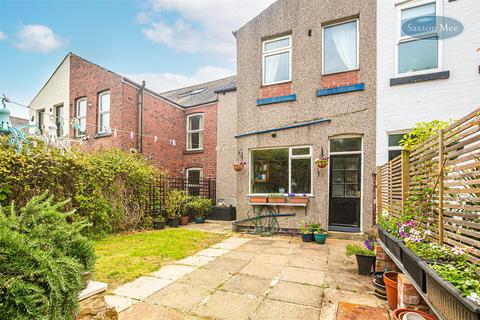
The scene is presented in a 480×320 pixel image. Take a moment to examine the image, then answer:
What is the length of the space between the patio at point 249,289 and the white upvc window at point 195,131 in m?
7.96

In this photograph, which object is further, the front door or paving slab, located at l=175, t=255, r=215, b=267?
the front door

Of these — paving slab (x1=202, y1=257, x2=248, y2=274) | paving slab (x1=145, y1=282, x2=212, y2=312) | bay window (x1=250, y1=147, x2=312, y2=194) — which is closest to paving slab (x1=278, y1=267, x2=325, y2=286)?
paving slab (x1=202, y1=257, x2=248, y2=274)

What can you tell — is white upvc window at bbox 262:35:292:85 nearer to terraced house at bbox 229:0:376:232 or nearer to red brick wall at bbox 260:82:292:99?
terraced house at bbox 229:0:376:232

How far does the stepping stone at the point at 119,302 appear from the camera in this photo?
2.86 metres

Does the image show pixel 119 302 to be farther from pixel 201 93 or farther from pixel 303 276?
pixel 201 93

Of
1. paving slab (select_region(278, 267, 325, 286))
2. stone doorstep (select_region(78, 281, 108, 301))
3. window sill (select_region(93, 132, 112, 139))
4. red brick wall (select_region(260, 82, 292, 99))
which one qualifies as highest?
red brick wall (select_region(260, 82, 292, 99))

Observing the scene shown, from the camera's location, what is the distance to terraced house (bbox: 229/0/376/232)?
6477 mm

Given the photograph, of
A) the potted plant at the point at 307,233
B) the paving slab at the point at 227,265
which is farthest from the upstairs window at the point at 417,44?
the paving slab at the point at 227,265

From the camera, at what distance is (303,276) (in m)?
3.88

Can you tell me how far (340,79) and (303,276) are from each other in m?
5.02

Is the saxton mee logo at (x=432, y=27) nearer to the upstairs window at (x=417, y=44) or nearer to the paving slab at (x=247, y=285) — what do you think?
the upstairs window at (x=417, y=44)

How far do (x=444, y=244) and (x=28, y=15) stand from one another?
10481mm

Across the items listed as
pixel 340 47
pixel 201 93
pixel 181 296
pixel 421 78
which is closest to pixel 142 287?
pixel 181 296

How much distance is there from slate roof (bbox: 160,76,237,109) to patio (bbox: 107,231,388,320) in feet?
26.2
